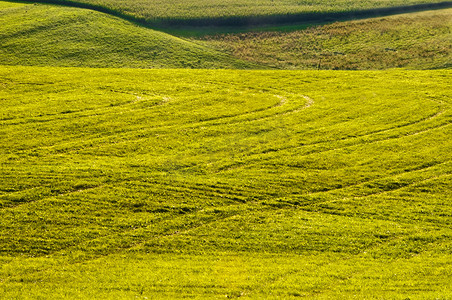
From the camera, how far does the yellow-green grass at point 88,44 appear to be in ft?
265

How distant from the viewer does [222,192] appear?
4091cm

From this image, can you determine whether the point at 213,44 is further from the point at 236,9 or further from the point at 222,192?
the point at 222,192

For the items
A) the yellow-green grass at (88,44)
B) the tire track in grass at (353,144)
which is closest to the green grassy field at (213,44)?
the yellow-green grass at (88,44)

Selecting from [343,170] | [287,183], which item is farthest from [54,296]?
[343,170]

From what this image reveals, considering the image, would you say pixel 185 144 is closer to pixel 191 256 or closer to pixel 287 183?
pixel 287 183

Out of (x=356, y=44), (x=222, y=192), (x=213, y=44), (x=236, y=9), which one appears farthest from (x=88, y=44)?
(x=222, y=192)

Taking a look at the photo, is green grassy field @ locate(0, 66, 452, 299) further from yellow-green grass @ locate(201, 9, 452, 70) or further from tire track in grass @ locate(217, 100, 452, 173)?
yellow-green grass @ locate(201, 9, 452, 70)

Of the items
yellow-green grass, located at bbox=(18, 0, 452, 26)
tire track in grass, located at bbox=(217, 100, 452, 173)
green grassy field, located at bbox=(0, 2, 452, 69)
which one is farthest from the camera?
yellow-green grass, located at bbox=(18, 0, 452, 26)

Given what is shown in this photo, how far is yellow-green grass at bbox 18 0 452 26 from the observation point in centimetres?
10506

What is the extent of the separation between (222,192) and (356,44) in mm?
65465

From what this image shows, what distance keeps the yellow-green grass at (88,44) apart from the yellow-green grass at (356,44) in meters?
8.38

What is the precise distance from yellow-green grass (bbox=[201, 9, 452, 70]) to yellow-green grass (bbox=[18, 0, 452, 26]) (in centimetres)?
686

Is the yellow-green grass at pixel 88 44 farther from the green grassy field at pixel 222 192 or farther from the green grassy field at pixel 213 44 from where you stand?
the green grassy field at pixel 222 192

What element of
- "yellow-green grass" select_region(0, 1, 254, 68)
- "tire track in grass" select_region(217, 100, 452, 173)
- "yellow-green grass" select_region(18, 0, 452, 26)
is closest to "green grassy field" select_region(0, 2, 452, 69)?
"yellow-green grass" select_region(0, 1, 254, 68)
